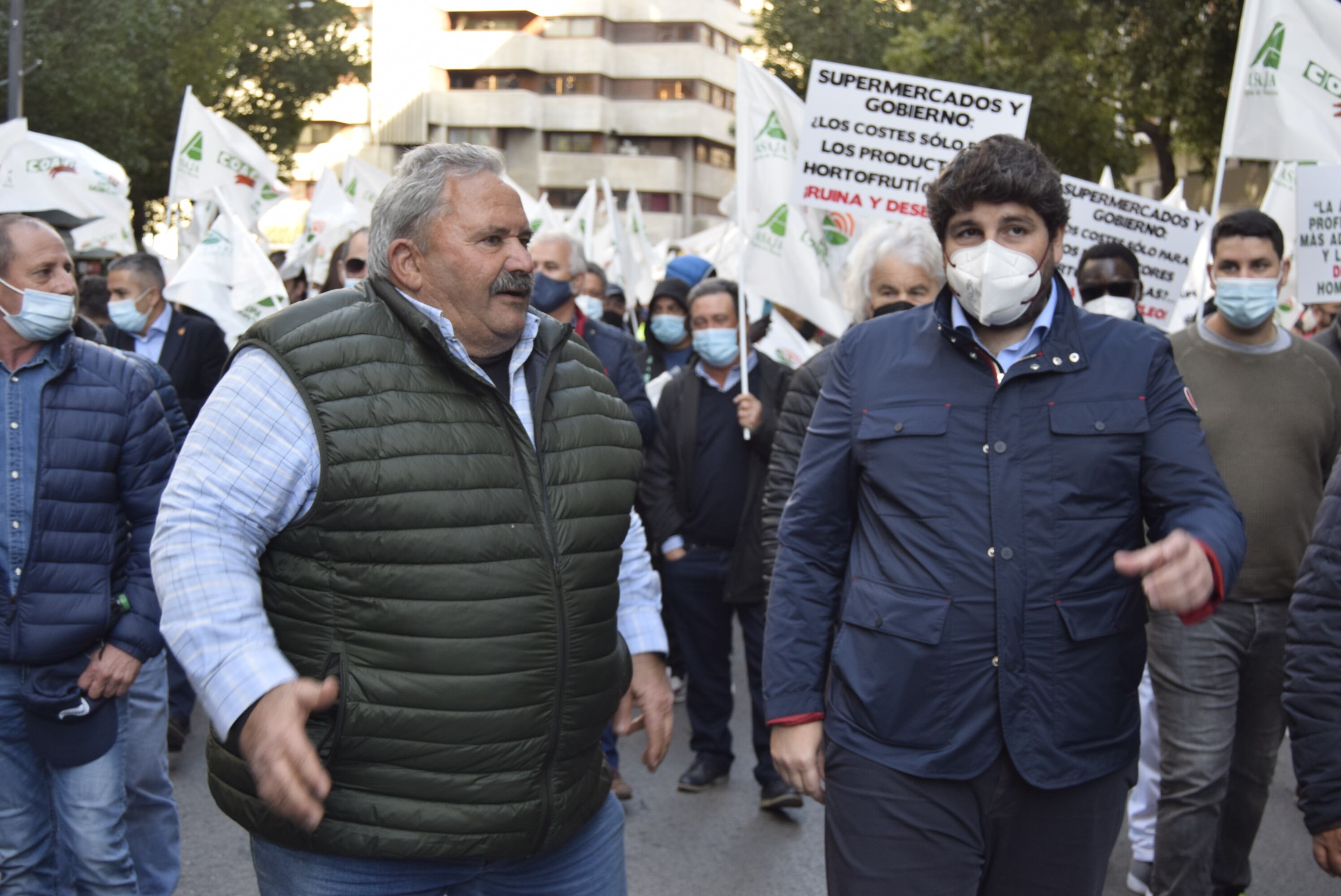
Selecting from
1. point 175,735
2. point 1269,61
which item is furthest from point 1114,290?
point 175,735

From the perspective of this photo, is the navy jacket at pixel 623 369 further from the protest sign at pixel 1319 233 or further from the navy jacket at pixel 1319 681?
the navy jacket at pixel 1319 681

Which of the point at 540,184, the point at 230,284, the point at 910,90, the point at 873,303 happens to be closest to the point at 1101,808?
the point at 873,303

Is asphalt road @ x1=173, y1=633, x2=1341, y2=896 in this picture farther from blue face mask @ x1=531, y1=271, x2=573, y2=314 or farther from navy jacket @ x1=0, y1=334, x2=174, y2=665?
blue face mask @ x1=531, y1=271, x2=573, y2=314

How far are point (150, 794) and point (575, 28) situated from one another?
6584 centimetres

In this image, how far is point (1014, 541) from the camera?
287 centimetres

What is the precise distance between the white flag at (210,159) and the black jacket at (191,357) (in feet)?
20.8

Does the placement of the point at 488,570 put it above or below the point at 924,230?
below

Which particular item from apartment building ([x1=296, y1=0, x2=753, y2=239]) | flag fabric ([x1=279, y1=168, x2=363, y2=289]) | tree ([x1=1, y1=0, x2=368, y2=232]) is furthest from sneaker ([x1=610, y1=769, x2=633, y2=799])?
apartment building ([x1=296, y1=0, x2=753, y2=239])

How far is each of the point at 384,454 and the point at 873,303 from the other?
2.71m

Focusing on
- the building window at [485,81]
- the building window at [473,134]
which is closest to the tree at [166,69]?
the building window at [473,134]

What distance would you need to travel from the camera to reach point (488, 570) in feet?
8.76

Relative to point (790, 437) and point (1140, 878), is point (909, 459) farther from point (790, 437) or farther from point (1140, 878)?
point (1140, 878)

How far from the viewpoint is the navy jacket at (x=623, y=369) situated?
6406 millimetres

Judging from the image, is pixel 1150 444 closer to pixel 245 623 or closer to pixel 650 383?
pixel 245 623
